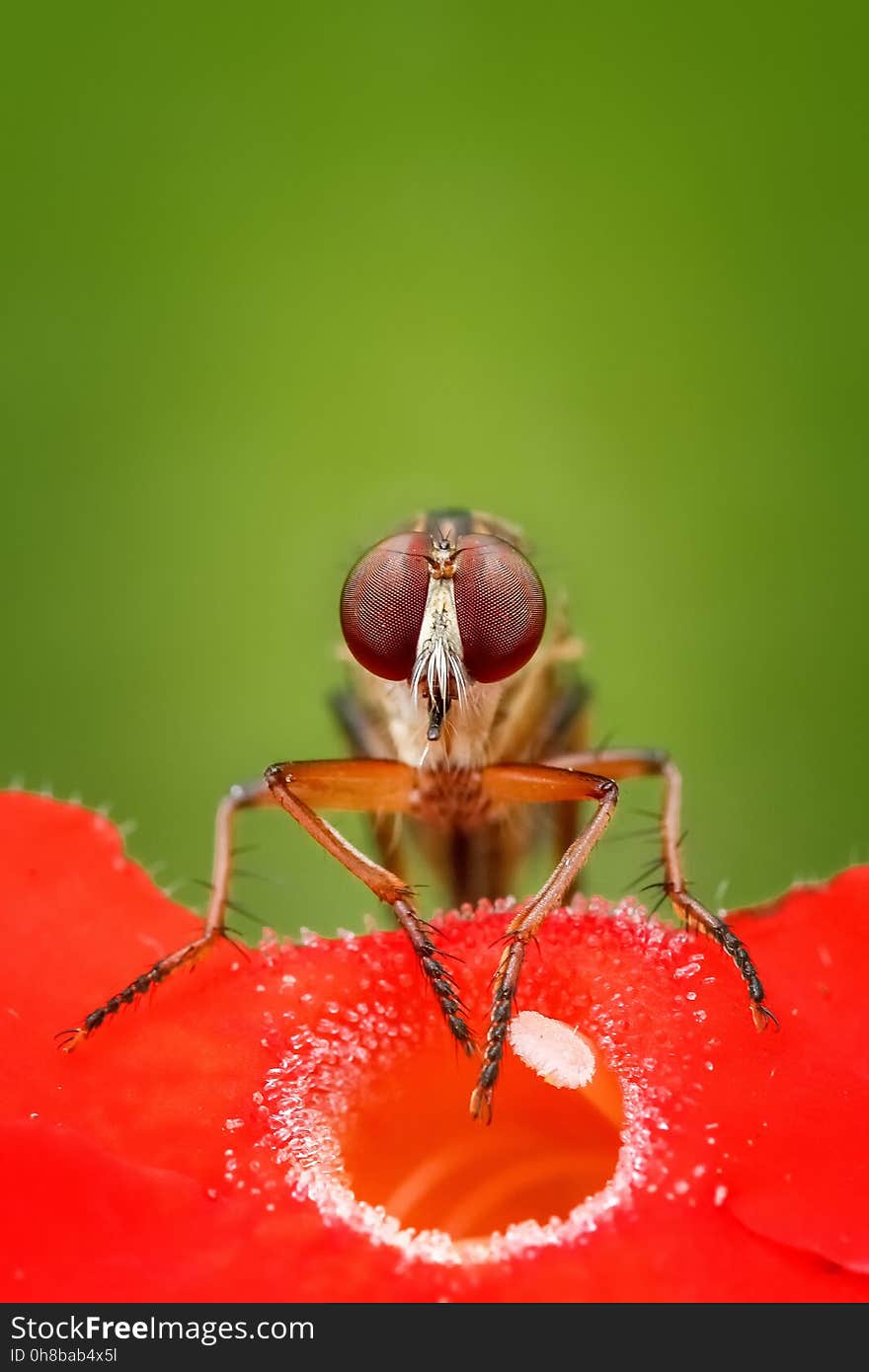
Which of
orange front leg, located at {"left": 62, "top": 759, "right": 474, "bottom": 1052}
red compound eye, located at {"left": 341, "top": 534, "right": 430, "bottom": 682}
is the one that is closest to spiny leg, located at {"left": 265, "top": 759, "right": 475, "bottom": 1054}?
orange front leg, located at {"left": 62, "top": 759, "right": 474, "bottom": 1052}

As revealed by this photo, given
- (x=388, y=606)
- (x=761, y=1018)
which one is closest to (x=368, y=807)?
(x=388, y=606)

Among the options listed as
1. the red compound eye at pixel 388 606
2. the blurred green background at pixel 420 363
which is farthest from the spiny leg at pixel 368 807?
the blurred green background at pixel 420 363

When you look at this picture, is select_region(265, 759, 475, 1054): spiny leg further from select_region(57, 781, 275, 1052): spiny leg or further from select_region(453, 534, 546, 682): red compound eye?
select_region(453, 534, 546, 682): red compound eye

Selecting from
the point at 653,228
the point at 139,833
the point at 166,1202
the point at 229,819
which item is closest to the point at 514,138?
the point at 653,228

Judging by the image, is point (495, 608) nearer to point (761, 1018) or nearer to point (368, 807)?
point (368, 807)

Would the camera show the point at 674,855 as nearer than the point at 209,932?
No
